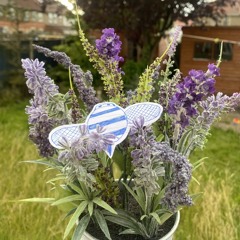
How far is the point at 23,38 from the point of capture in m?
5.39

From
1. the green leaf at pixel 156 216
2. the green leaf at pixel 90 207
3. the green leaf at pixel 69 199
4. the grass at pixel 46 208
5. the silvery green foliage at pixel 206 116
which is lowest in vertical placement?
the grass at pixel 46 208

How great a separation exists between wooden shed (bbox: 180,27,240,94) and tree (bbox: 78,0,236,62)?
22 centimetres

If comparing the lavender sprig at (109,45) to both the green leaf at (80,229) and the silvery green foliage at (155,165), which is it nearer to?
the silvery green foliage at (155,165)

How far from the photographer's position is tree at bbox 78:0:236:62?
4.80 meters

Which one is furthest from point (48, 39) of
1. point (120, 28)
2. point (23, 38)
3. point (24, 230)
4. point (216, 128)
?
point (24, 230)

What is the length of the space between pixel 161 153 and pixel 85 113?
0.22 meters

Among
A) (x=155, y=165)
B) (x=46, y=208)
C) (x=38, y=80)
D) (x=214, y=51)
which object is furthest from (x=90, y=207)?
(x=214, y=51)

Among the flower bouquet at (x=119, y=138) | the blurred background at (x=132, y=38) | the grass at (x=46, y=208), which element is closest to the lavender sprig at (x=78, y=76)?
the flower bouquet at (x=119, y=138)

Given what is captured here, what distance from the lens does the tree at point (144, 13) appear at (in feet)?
15.8

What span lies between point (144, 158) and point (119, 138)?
0.17ft

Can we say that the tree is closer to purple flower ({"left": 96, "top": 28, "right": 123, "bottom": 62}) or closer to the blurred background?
the blurred background

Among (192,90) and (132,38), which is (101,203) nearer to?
(192,90)

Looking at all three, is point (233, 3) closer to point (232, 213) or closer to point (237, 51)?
point (237, 51)

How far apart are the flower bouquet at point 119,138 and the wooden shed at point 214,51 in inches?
178
